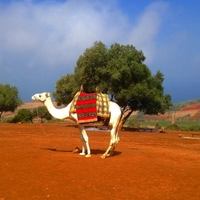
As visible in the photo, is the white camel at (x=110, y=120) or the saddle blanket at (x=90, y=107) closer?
the saddle blanket at (x=90, y=107)

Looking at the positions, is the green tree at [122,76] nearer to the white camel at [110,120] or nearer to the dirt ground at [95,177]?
the white camel at [110,120]

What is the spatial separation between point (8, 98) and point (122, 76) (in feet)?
76.1

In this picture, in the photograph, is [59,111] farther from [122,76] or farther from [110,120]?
[122,76]

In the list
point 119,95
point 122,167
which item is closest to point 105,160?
point 122,167

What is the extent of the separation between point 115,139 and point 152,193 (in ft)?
13.4

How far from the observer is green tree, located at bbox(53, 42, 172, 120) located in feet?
103

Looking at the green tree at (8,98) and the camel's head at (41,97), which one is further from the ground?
the green tree at (8,98)

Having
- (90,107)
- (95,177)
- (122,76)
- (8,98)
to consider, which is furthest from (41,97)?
(8,98)

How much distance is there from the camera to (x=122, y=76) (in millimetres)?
31734

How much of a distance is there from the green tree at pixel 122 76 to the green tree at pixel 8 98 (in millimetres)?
18187

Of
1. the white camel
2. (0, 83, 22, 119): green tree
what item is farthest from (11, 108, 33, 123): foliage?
the white camel

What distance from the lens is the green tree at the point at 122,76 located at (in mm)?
31266

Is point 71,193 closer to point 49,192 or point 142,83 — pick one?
point 49,192

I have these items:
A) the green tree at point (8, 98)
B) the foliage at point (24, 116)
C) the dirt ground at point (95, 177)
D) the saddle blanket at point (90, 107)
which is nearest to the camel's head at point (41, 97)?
the saddle blanket at point (90, 107)
